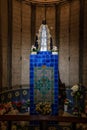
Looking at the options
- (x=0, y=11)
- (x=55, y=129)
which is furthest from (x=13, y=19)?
(x=55, y=129)

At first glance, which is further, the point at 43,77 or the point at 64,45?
the point at 64,45

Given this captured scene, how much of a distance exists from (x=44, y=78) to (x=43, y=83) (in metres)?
0.18

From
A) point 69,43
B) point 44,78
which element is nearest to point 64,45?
point 69,43

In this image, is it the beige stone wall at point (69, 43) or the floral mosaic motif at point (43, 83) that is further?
the beige stone wall at point (69, 43)

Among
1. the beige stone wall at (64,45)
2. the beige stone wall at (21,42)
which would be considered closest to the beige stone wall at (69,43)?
the beige stone wall at (64,45)

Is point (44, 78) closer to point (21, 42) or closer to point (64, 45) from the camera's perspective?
point (21, 42)

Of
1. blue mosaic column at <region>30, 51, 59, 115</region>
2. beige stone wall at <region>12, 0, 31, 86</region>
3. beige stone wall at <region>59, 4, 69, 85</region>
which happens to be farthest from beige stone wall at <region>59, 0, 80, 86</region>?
blue mosaic column at <region>30, 51, 59, 115</region>

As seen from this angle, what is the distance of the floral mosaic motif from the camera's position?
24.9ft

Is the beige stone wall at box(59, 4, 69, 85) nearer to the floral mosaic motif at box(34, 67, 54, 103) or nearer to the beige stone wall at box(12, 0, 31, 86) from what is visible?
the beige stone wall at box(12, 0, 31, 86)

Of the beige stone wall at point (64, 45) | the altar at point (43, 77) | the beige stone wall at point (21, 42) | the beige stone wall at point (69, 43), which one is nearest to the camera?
the altar at point (43, 77)

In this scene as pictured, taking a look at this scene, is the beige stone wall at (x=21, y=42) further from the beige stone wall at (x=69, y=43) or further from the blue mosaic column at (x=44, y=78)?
the blue mosaic column at (x=44, y=78)

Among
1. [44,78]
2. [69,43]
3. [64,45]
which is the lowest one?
[44,78]

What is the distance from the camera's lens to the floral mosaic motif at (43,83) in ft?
24.9

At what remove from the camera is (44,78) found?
7.61 m
